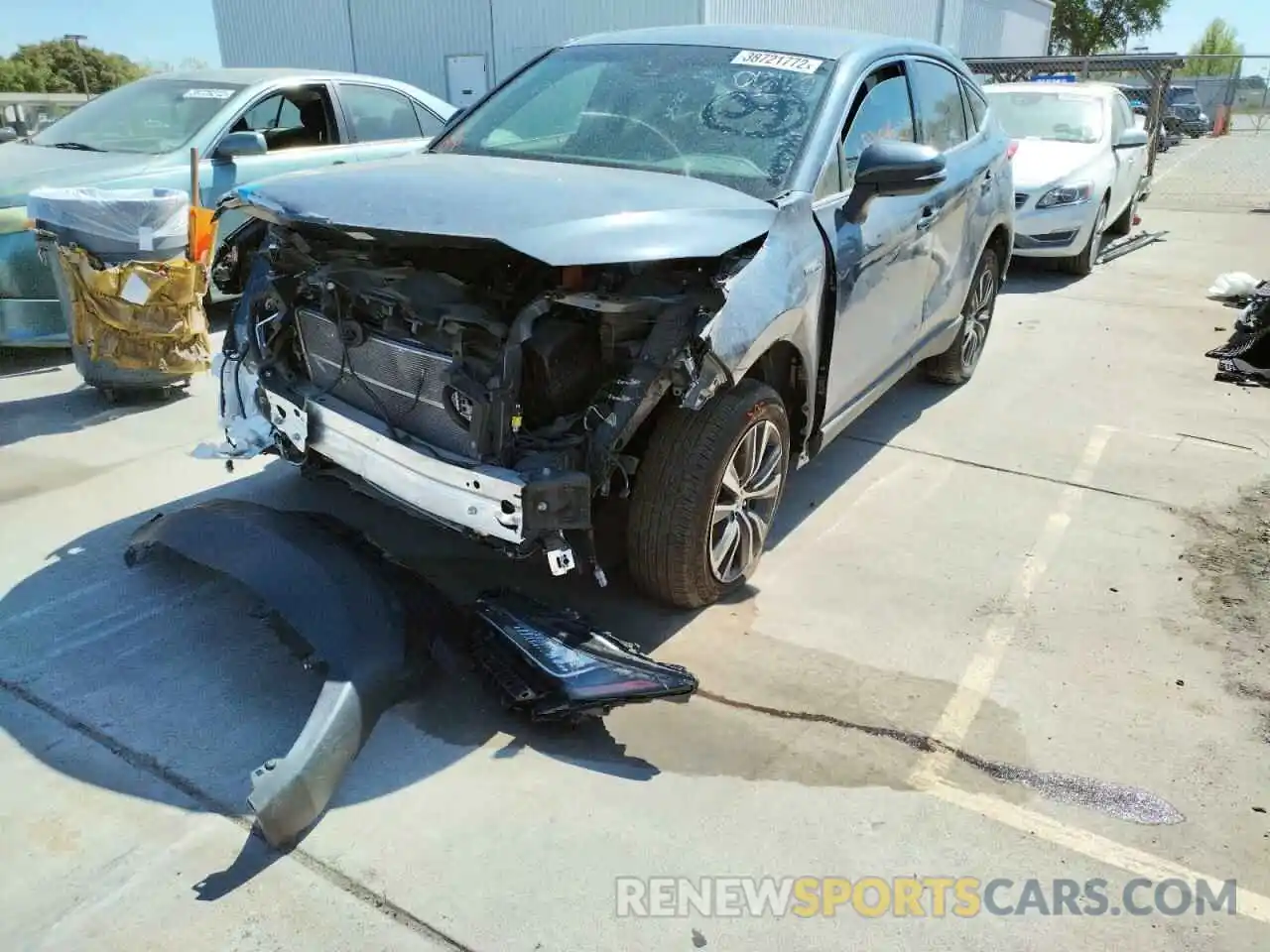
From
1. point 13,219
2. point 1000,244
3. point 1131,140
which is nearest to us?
point 13,219

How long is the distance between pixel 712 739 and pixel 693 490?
0.79 metres

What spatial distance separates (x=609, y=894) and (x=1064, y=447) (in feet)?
12.7

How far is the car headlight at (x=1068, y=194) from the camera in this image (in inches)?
350

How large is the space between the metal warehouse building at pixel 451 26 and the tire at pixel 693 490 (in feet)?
57.4

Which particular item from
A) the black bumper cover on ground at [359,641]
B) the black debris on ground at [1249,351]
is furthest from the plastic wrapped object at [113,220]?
the black debris on ground at [1249,351]

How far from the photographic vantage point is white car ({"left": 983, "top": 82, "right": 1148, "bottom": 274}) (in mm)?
8953

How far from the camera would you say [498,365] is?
→ 2.82 m

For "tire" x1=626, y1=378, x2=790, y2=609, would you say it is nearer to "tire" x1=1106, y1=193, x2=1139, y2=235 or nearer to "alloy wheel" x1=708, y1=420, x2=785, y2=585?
"alloy wheel" x1=708, y1=420, x2=785, y2=585

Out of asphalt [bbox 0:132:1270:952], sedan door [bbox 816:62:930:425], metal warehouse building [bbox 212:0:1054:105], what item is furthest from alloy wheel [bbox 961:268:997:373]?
metal warehouse building [bbox 212:0:1054:105]

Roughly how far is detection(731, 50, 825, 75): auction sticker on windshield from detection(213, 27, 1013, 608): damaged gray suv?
0.5 inches

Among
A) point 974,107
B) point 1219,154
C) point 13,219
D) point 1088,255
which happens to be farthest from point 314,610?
point 1219,154

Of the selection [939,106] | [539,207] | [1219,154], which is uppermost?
[939,106]

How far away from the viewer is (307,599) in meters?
3.01

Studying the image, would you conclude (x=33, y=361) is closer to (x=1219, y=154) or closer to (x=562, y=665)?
(x=562, y=665)
